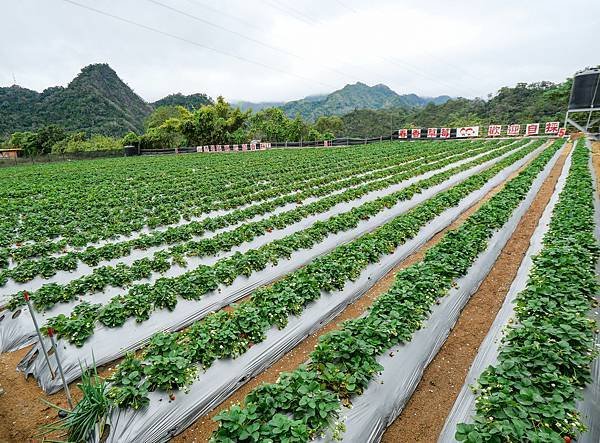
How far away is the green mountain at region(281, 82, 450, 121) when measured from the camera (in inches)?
5413

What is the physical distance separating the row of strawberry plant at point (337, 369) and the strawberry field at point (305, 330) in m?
0.02

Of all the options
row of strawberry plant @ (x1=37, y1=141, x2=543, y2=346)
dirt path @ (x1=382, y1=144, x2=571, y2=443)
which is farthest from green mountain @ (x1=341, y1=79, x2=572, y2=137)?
row of strawberry plant @ (x1=37, y1=141, x2=543, y2=346)

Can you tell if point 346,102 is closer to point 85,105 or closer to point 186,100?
point 186,100

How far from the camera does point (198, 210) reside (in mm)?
12000

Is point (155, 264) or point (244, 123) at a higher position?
point (244, 123)

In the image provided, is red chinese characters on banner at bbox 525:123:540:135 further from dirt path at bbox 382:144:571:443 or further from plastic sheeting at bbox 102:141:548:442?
plastic sheeting at bbox 102:141:548:442

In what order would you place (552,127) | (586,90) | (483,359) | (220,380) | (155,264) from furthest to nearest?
(552,127) < (586,90) < (155,264) < (483,359) < (220,380)

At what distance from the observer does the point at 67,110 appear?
265 ft

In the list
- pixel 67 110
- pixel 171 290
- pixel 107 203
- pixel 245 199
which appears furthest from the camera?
pixel 67 110

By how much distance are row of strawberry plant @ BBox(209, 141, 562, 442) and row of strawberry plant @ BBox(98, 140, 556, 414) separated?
0.93 metres

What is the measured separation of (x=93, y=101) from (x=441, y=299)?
101108 millimetres

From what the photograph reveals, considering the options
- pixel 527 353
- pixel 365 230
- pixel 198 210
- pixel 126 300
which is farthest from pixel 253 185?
pixel 527 353

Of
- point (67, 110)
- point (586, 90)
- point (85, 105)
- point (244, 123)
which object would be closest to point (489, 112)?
point (586, 90)

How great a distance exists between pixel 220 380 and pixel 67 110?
10017 cm
